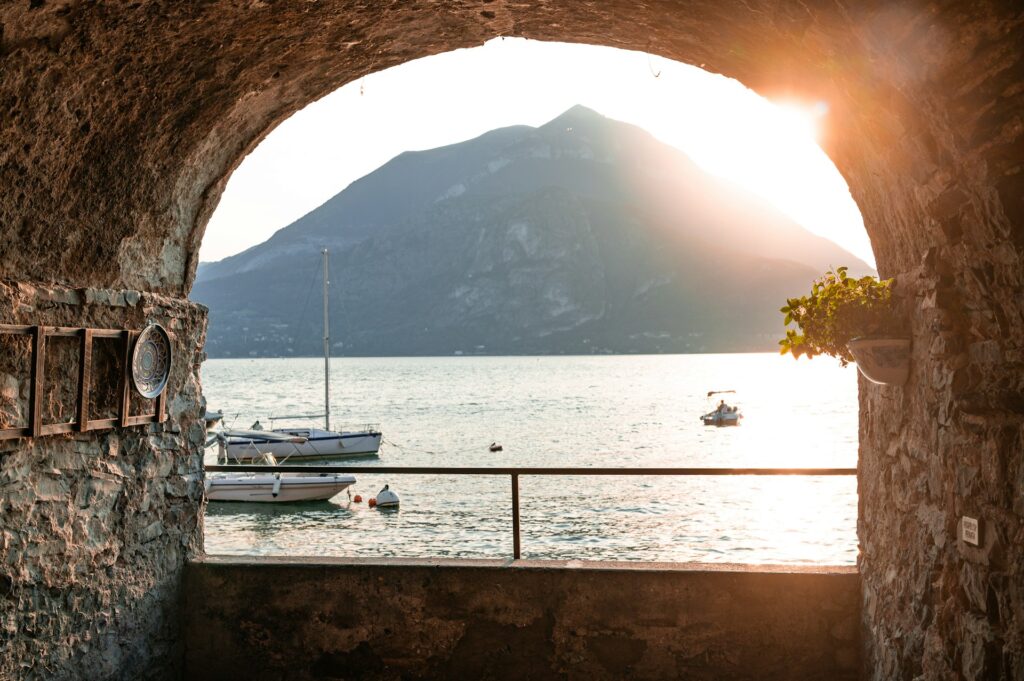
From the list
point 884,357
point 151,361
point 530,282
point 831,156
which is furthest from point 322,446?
point 530,282

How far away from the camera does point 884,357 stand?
368cm

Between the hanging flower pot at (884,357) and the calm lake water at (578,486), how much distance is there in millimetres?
8602

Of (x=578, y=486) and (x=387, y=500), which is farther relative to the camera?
(x=578, y=486)

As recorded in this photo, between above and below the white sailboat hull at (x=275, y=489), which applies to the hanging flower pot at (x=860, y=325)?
above

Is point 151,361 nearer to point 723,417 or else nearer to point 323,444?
point 323,444

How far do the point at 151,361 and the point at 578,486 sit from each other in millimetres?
25238

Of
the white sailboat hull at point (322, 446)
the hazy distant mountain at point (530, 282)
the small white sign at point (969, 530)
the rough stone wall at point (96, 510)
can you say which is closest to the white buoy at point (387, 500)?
the white sailboat hull at point (322, 446)

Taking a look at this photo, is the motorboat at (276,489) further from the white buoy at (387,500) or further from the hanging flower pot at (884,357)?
the hanging flower pot at (884,357)

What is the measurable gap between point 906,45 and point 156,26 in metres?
2.87

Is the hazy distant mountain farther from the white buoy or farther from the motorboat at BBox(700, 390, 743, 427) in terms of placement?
the white buoy

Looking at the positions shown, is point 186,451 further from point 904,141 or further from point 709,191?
point 709,191

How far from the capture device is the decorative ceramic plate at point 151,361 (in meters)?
4.41

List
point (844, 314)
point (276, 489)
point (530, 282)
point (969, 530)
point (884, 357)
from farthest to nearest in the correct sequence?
point (530, 282) → point (276, 489) → point (844, 314) → point (884, 357) → point (969, 530)

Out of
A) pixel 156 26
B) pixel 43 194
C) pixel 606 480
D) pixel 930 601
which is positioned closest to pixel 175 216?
pixel 43 194
